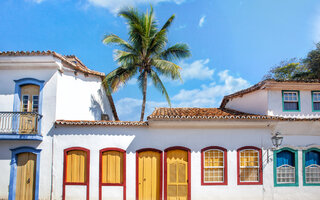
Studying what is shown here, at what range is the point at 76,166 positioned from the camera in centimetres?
1141

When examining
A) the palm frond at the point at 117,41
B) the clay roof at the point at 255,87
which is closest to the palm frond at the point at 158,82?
→ the palm frond at the point at 117,41

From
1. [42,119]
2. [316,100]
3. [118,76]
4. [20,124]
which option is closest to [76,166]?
[42,119]

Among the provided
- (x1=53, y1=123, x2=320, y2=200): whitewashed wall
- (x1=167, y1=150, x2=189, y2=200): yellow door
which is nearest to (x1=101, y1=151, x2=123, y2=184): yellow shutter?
(x1=53, y1=123, x2=320, y2=200): whitewashed wall

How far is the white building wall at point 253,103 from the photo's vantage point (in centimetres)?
1248

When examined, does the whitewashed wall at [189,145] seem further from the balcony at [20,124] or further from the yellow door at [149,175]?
the balcony at [20,124]

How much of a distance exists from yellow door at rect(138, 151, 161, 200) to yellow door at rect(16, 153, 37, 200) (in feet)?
16.1

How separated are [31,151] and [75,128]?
2219 mm

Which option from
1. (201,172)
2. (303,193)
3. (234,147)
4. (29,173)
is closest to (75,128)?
(29,173)

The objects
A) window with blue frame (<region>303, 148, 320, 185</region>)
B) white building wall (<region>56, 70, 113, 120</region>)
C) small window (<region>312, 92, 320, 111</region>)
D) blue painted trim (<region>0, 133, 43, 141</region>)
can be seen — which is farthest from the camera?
small window (<region>312, 92, 320, 111</region>)

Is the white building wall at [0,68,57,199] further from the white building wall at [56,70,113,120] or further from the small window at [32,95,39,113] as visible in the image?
the small window at [32,95,39,113]

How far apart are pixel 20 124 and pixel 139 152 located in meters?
5.53

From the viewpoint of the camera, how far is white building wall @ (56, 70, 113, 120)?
39.7ft

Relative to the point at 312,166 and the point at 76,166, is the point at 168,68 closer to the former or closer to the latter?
the point at 76,166

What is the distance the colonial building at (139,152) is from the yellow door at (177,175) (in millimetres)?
44
